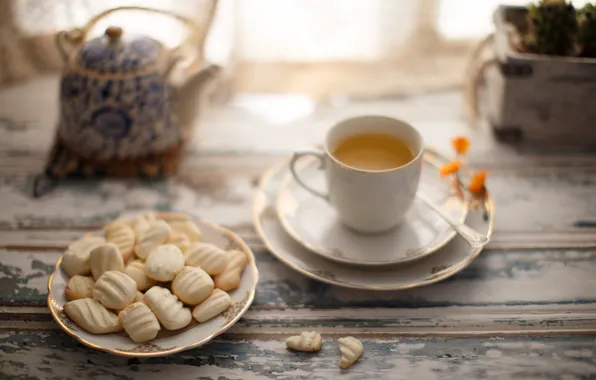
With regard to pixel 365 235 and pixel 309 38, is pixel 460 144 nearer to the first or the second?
pixel 365 235

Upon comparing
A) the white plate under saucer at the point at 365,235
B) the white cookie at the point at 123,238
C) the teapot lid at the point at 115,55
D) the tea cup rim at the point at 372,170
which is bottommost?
the white cookie at the point at 123,238

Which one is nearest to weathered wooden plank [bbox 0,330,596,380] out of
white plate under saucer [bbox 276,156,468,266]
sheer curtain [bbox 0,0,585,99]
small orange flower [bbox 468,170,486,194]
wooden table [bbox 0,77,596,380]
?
wooden table [bbox 0,77,596,380]

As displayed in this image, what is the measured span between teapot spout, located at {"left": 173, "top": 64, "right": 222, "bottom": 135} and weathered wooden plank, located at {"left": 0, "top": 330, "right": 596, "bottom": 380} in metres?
0.43

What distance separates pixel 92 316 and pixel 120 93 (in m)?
0.36

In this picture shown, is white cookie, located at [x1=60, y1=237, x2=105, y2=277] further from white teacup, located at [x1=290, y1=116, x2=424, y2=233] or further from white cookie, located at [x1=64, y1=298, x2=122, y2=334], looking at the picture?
white teacup, located at [x1=290, y1=116, x2=424, y2=233]

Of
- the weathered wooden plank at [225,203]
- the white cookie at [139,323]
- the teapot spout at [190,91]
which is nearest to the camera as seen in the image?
the white cookie at [139,323]

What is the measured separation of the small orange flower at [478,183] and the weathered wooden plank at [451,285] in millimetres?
99

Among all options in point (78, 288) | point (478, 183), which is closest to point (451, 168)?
point (478, 183)

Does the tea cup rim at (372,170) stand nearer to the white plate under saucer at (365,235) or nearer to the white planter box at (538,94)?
the white plate under saucer at (365,235)

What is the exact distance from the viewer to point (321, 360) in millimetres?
766

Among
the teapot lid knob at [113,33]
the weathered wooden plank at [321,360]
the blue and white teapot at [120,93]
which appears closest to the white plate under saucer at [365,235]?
the weathered wooden plank at [321,360]

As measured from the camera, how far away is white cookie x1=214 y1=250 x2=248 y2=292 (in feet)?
2.65

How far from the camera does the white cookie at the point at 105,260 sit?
81 cm

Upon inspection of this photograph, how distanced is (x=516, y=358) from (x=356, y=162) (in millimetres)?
326
